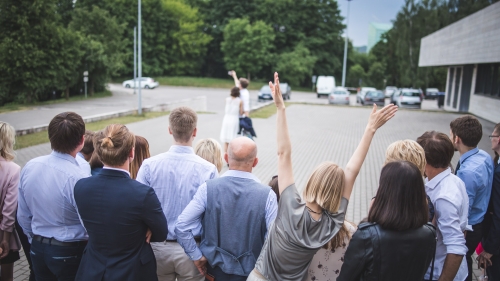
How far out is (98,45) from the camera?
121ft

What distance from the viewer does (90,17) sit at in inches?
1638

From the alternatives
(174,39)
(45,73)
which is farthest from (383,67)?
(45,73)

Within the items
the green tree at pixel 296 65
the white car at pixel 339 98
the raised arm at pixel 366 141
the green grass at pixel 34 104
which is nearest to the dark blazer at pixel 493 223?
the raised arm at pixel 366 141

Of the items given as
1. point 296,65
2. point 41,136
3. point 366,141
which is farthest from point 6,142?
point 296,65

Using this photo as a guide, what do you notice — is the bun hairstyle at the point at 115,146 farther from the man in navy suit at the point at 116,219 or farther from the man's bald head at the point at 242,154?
the man's bald head at the point at 242,154

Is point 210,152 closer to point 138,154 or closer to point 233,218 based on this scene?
point 138,154

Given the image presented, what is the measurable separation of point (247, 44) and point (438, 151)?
64083 mm

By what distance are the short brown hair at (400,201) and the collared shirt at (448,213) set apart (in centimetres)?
60

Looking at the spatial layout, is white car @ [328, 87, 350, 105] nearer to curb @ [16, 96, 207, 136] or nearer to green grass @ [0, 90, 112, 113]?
curb @ [16, 96, 207, 136]

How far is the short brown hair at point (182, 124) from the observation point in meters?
3.61

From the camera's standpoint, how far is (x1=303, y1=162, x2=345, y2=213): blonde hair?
2.54m

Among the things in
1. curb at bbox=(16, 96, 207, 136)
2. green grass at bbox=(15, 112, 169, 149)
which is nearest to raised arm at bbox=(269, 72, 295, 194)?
green grass at bbox=(15, 112, 169, 149)

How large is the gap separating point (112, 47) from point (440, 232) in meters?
42.4

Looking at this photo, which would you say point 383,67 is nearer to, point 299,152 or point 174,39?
point 174,39
